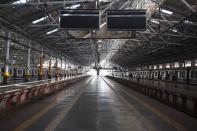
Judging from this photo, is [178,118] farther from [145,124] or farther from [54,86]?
[54,86]

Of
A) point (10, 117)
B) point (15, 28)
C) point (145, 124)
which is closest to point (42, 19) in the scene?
point (15, 28)

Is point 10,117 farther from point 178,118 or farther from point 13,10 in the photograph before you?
point 13,10

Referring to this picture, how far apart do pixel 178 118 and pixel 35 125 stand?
5.97m

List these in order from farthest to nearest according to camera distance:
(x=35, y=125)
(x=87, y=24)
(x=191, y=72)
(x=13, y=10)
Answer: (x=191, y=72) → (x=13, y=10) → (x=87, y=24) → (x=35, y=125)

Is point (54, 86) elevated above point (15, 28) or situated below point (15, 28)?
below

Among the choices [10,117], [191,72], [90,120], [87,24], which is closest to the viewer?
[90,120]

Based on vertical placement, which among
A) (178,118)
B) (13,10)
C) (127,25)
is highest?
(13,10)

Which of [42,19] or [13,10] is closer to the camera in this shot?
[13,10]

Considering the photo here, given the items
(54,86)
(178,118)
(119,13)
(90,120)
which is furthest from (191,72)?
(90,120)

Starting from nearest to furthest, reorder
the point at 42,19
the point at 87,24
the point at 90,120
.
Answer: the point at 90,120 < the point at 87,24 < the point at 42,19

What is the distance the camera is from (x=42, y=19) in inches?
1390

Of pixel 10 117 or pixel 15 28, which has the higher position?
pixel 15 28

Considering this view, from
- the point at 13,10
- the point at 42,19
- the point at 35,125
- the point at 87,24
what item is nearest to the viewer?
the point at 35,125

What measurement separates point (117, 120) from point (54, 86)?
20846 millimetres
